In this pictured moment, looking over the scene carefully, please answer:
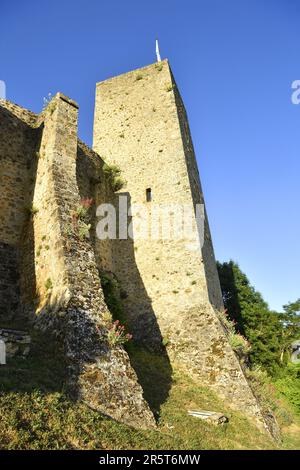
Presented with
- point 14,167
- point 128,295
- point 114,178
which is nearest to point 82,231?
point 14,167

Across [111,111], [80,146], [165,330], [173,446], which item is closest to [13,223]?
[80,146]

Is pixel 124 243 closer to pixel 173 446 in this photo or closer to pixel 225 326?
pixel 225 326

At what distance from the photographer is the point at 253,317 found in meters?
24.2

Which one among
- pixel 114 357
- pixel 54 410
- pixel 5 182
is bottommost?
pixel 54 410

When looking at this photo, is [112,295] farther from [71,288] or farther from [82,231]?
[71,288]

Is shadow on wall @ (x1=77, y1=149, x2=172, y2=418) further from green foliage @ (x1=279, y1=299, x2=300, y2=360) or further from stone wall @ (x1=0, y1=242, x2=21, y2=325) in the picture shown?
green foliage @ (x1=279, y1=299, x2=300, y2=360)

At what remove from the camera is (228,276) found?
26.0 metres

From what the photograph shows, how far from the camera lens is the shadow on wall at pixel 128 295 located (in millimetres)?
11648

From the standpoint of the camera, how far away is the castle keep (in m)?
7.68

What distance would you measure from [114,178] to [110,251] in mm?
3410

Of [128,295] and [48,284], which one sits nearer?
[48,284]

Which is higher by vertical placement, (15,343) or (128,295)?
(128,295)

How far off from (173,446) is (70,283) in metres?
3.95

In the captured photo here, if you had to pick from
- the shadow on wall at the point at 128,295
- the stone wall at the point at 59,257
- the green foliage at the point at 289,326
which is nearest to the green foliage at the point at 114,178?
the shadow on wall at the point at 128,295
